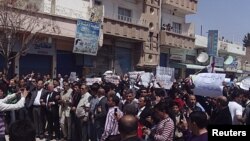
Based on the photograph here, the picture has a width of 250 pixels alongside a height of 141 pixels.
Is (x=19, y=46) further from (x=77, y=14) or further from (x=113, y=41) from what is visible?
(x=113, y=41)

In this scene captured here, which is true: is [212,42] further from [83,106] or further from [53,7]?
[83,106]

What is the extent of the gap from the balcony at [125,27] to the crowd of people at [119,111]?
1155 centimetres

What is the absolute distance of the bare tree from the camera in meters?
20.5

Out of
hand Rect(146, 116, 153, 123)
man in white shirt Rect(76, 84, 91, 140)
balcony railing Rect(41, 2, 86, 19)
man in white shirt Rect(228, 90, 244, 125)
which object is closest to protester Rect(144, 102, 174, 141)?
hand Rect(146, 116, 153, 123)

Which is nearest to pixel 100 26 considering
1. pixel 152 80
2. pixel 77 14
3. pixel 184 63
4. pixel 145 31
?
pixel 77 14

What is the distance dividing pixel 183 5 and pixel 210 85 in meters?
27.7

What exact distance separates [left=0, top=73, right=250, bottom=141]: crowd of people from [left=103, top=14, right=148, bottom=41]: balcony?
11551 mm

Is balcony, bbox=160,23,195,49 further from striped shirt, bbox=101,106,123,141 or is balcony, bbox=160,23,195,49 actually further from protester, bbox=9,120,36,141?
protester, bbox=9,120,36,141

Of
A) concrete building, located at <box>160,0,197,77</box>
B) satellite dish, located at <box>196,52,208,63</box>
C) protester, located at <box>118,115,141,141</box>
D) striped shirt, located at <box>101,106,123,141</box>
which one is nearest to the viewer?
protester, located at <box>118,115,141,141</box>

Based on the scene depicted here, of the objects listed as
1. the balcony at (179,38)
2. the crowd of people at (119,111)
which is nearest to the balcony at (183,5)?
the balcony at (179,38)

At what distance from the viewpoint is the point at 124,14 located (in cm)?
3150

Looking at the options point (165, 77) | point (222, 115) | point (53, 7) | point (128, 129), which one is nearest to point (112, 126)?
point (222, 115)

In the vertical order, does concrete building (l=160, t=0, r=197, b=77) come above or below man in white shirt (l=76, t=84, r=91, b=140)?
above

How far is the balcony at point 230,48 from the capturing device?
46688mm
